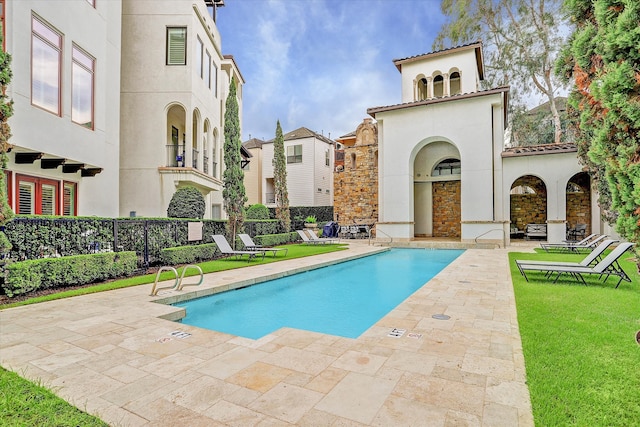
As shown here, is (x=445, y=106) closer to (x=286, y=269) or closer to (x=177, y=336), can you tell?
(x=286, y=269)

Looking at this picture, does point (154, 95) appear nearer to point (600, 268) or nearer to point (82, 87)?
point (82, 87)

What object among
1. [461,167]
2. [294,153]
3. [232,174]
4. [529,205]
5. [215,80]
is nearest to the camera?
[232,174]

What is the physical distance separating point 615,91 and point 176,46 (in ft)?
53.1

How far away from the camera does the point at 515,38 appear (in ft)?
82.0

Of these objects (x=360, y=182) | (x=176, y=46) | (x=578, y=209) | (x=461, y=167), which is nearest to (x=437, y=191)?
(x=461, y=167)

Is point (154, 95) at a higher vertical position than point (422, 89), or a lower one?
lower

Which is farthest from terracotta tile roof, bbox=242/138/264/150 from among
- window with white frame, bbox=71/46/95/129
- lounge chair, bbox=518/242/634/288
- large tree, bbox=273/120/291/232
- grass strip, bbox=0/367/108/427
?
grass strip, bbox=0/367/108/427

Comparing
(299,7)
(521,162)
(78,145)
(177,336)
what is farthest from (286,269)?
(299,7)

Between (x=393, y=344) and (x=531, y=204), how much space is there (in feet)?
68.7

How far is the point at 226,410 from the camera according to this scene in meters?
2.57

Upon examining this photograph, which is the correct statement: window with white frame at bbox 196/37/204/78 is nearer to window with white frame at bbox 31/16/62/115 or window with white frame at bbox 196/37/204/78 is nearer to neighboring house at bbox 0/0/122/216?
neighboring house at bbox 0/0/122/216

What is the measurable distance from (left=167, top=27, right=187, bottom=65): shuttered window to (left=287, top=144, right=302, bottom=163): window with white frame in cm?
1867

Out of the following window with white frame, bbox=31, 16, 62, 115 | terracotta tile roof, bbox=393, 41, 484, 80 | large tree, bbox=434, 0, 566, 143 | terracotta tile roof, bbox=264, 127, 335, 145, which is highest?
large tree, bbox=434, 0, 566, 143

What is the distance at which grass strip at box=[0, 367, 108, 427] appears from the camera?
7.94ft
